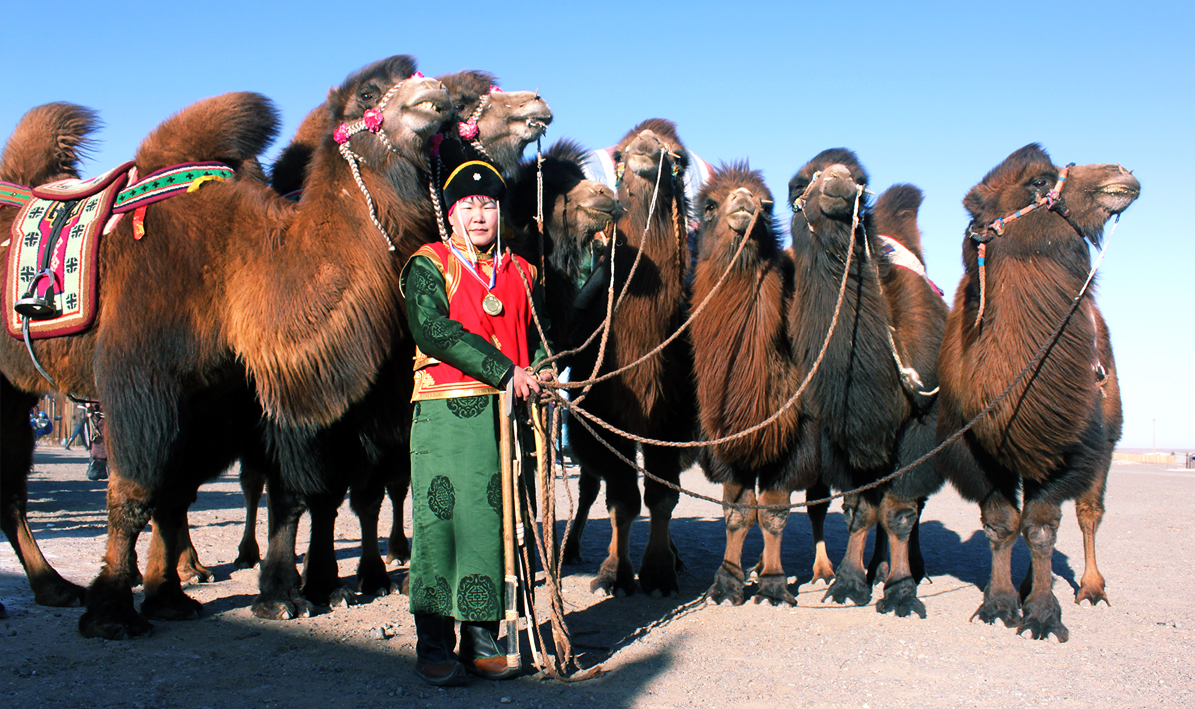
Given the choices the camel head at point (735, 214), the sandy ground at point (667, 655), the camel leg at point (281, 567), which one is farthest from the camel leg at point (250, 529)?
the camel head at point (735, 214)

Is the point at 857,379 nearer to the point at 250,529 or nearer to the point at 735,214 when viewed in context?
the point at 735,214

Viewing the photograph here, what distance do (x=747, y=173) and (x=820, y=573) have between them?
294 cm

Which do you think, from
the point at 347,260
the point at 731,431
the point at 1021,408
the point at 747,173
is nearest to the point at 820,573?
the point at 731,431

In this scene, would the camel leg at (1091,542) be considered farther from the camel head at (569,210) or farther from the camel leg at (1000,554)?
the camel head at (569,210)

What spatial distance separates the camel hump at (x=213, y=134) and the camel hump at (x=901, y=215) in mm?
4716

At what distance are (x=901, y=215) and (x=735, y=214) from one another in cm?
264

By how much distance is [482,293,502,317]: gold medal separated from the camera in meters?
3.68

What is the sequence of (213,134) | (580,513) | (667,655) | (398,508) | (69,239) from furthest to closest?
(580,513) → (398,508) → (213,134) → (69,239) → (667,655)

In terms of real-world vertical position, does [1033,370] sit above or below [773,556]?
above

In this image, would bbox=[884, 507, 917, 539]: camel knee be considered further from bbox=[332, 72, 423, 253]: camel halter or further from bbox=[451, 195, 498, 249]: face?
bbox=[332, 72, 423, 253]: camel halter

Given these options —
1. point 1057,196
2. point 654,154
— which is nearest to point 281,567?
point 654,154

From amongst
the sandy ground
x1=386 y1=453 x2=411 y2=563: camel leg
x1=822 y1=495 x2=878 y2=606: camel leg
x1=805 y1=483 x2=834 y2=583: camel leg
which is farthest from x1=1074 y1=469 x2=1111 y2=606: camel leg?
x1=386 y1=453 x2=411 y2=563: camel leg

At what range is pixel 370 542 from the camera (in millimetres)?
5461

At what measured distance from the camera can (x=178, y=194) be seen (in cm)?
441
